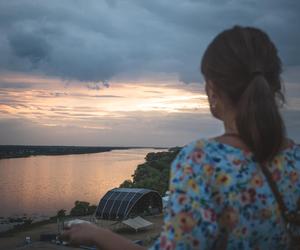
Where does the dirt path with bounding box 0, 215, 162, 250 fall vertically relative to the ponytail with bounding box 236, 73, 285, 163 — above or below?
below

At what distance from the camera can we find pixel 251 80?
4.36 feet

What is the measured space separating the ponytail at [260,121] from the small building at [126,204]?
28.4 metres

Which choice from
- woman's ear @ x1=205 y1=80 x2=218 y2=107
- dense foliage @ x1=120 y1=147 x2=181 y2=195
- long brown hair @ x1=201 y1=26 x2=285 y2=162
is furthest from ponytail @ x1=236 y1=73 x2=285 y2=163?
dense foliage @ x1=120 y1=147 x2=181 y2=195

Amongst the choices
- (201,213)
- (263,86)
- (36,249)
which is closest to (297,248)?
(201,213)

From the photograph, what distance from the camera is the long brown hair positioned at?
4.18 ft

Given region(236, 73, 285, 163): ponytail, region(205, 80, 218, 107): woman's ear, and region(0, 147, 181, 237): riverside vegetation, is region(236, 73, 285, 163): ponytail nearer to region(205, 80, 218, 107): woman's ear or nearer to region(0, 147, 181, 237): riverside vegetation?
region(205, 80, 218, 107): woman's ear

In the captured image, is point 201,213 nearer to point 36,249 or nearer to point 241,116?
point 241,116

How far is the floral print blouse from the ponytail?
0.14 ft

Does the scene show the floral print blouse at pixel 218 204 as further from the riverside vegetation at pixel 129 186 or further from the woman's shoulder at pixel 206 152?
the riverside vegetation at pixel 129 186

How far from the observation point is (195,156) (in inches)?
49.2

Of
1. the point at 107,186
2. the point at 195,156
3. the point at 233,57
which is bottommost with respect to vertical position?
the point at 107,186

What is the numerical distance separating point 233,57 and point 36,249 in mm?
20556

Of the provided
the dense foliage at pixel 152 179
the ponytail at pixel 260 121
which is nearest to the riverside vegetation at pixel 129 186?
the dense foliage at pixel 152 179

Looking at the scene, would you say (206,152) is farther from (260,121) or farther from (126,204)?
(126,204)
